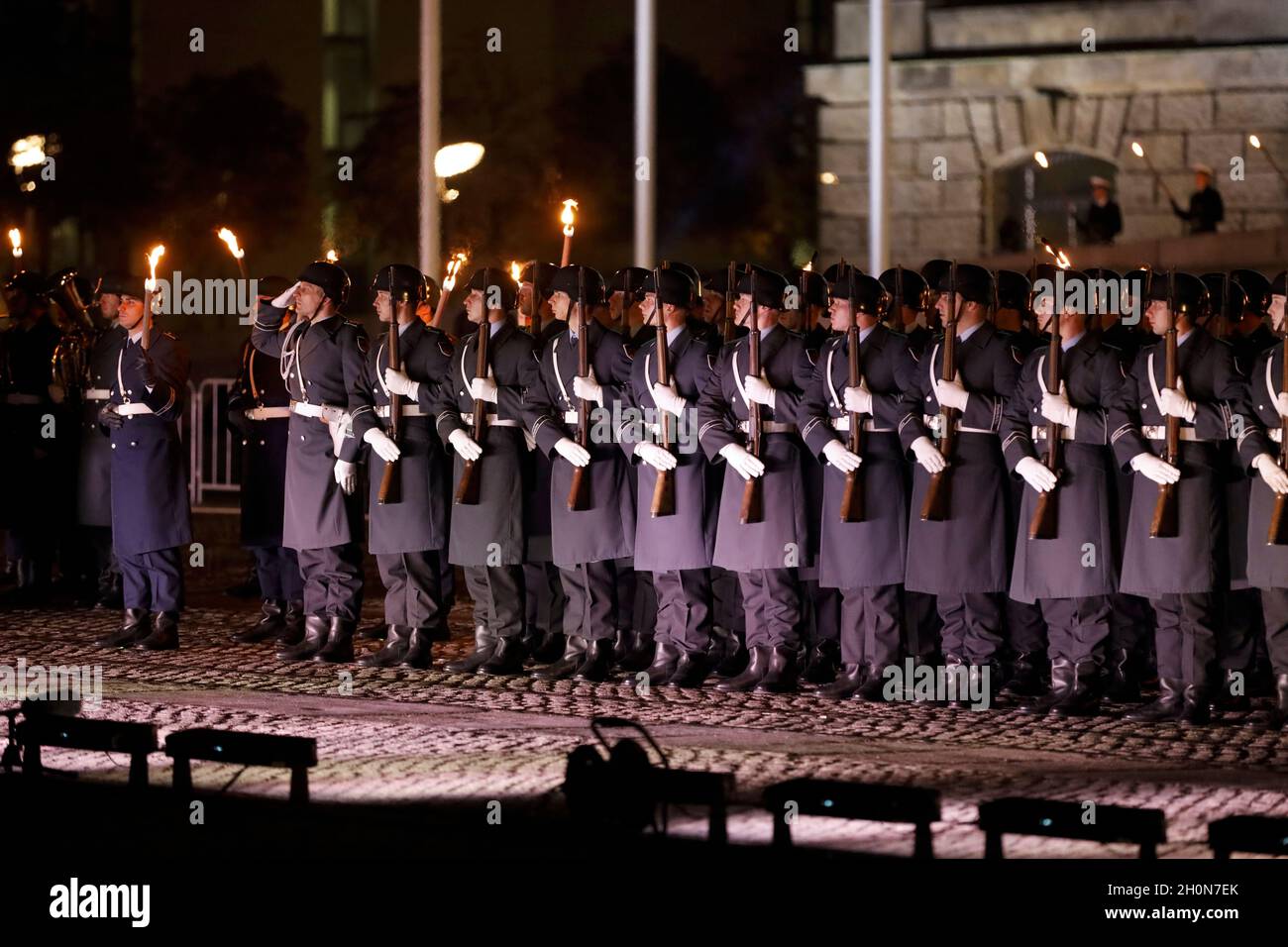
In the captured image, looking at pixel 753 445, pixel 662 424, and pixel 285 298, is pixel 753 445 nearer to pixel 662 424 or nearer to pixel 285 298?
pixel 662 424

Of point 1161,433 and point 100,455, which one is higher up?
point 1161,433

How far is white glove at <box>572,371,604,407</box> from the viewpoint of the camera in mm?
12109

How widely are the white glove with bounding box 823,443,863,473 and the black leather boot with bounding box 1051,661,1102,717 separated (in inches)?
54.9

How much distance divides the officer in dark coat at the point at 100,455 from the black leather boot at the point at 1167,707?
5957mm

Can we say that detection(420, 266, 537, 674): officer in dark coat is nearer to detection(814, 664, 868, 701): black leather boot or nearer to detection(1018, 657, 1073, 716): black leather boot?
detection(814, 664, 868, 701): black leather boot

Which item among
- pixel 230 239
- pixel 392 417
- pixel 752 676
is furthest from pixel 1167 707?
pixel 230 239

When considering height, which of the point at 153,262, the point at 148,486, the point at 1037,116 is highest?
the point at 1037,116

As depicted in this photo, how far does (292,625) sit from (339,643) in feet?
3.22

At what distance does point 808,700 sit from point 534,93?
24.5 metres

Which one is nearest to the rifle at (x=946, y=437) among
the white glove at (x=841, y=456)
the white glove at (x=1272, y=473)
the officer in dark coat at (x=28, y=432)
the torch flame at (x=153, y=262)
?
the white glove at (x=841, y=456)

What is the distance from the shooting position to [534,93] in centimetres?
3512

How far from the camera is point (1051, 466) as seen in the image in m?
11.2
